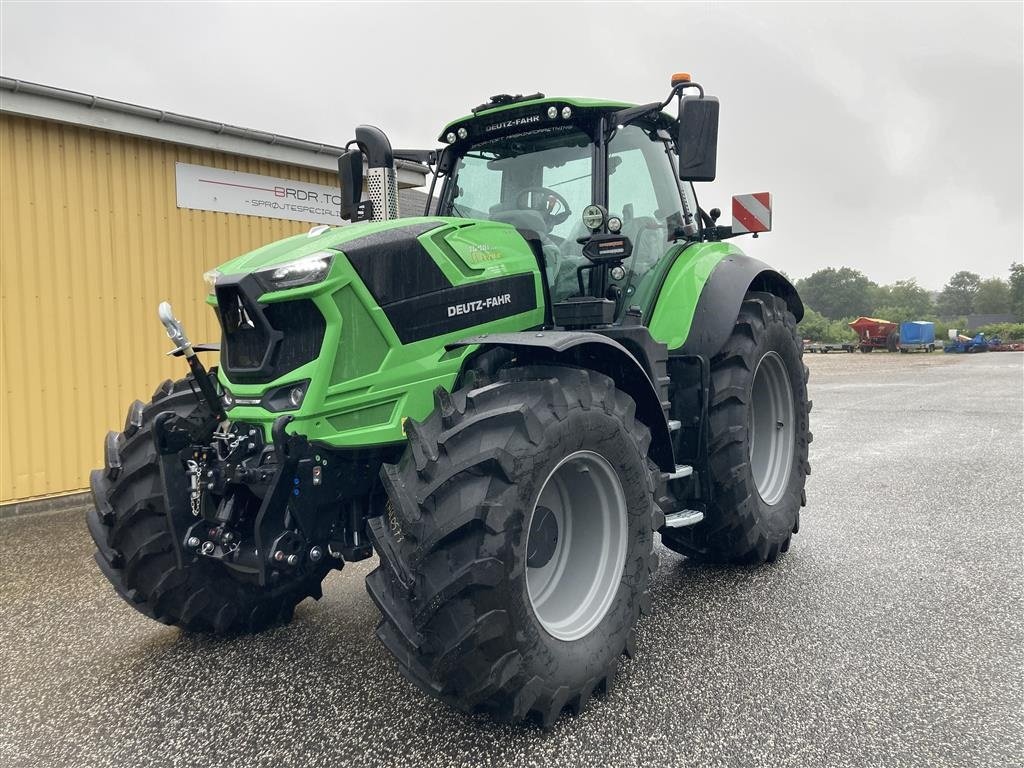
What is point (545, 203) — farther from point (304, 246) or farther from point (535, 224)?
point (304, 246)

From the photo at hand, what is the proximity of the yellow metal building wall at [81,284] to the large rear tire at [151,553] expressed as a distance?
3.57m

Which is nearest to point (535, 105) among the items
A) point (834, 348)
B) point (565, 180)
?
point (565, 180)

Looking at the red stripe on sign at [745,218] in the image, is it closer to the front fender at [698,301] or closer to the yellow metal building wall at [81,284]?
the front fender at [698,301]

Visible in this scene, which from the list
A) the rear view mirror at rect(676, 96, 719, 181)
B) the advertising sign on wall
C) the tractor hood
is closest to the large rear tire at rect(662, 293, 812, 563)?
the rear view mirror at rect(676, 96, 719, 181)

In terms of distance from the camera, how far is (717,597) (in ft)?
12.7

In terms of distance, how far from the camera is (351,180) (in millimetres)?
3934

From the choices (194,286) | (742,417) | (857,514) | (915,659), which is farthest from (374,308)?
(194,286)

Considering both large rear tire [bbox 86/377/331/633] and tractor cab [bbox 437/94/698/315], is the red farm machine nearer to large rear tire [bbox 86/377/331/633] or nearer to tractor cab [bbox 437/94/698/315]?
tractor cab [bbox 437/94/698/315]

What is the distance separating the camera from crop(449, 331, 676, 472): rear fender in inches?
108

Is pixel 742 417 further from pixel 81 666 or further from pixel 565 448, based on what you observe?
pixel 81 666

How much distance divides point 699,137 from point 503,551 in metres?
2.11

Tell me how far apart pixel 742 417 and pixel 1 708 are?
3555 millimetres

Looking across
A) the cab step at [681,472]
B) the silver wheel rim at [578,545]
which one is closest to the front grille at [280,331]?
the silver wheel rim at [578,545]

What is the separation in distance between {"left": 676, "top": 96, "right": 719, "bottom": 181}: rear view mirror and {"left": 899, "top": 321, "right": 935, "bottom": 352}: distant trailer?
40175 millimetres
